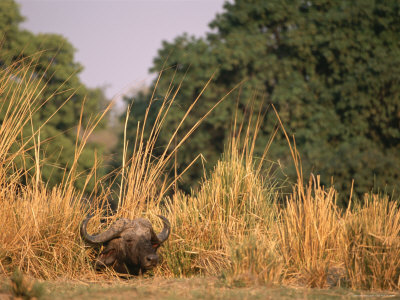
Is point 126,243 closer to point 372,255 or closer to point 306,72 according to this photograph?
point 372,255

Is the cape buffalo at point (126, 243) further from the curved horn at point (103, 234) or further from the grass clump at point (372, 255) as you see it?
the grass clump at point (372, 255)

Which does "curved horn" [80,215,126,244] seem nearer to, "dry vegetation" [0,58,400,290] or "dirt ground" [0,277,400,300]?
"dry vegetation" [0,58,400,290]

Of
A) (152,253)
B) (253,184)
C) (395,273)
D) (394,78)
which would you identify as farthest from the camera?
(394,78)

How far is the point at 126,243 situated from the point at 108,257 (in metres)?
0.25

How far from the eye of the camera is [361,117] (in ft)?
48.8

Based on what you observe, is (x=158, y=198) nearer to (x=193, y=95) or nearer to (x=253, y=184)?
(x=253, y=184)

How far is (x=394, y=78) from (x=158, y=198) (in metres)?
10.6

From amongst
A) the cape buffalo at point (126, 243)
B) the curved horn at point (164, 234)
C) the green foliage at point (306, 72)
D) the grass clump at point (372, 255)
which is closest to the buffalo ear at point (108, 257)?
the cape buffalo at point (126, 243)

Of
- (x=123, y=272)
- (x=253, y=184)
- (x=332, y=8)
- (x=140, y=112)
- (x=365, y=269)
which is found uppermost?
(x=332, y=8)

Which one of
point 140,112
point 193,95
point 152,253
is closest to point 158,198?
point 152,253

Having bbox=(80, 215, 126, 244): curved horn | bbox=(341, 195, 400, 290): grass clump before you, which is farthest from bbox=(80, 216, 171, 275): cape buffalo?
bbox=(341, 195, 400, 290): grass clump

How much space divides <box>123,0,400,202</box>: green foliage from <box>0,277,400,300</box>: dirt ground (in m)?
8.97

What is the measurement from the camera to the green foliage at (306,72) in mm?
14531

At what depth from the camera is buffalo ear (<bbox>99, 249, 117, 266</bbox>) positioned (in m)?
4.98
